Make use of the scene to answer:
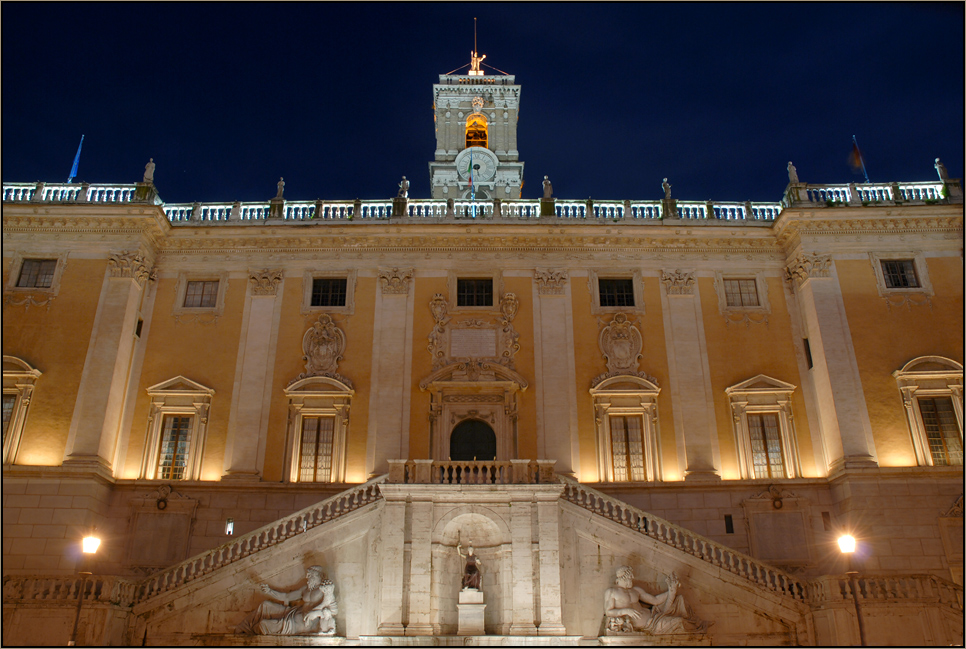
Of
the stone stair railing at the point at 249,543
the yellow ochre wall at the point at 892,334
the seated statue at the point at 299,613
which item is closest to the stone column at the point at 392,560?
the stone stair railing at the point at 249,543

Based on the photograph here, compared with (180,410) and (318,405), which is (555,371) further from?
(180,410)

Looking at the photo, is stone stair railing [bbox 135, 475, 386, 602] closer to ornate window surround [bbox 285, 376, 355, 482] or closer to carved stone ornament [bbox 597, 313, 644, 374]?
ornate window surround [bbox 285, 376, 355, 482]

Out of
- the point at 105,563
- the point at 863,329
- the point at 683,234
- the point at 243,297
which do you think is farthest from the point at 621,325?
the point at 105,563

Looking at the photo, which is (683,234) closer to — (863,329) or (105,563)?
(863,329)

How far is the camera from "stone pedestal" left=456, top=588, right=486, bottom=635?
1903 centimetres

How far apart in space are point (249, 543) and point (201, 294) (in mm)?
11134

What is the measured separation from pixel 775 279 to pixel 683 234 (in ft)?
12.4

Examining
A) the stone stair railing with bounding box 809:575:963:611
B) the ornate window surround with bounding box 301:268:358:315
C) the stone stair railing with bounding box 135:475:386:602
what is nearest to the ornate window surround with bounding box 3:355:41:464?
the stone stair railing with bounding box 135:475:386:602

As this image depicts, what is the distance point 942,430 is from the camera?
975 inches

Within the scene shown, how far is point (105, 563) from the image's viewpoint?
23.5m

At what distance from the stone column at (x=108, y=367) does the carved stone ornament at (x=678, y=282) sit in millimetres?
18871

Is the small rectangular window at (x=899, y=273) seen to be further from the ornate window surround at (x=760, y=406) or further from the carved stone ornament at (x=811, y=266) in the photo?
the ornate window surround at (x=760, y=406)

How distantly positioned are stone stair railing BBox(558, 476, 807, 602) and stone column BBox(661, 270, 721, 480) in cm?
430

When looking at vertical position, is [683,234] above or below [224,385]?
above
